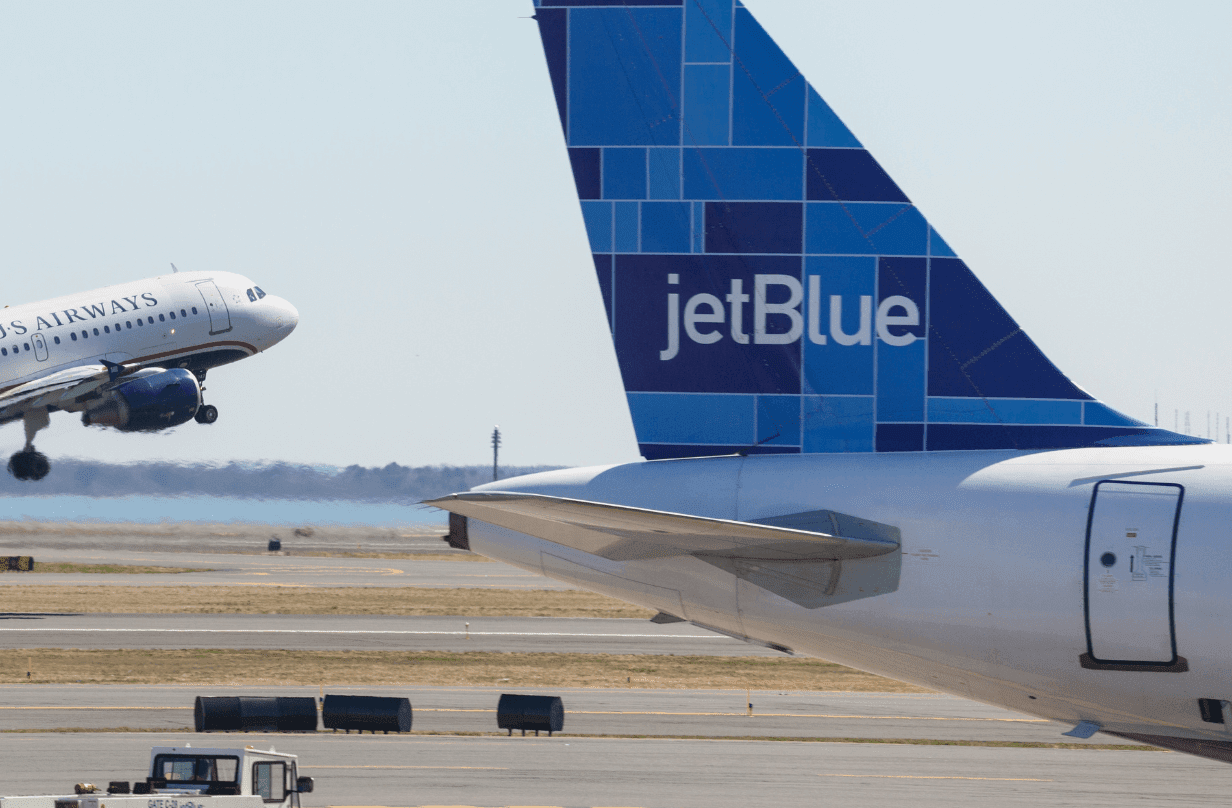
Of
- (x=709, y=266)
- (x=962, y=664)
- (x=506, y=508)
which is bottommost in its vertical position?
(x=962, y=664)

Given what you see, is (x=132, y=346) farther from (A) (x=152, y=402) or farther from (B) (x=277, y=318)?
(B) (x=277, y=318)

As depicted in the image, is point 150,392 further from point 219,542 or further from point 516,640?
point 219,542

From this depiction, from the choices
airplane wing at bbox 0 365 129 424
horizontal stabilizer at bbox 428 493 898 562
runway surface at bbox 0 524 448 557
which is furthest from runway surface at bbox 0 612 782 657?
runway surface at bbox 0 524 448 557

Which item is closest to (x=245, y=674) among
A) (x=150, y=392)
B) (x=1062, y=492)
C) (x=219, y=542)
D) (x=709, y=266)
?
(x=150, y=392)

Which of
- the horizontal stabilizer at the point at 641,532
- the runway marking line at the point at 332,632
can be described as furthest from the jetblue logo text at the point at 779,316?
the runway marking line at the point at 332,632

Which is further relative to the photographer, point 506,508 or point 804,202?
point 804,202

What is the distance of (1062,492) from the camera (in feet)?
37.9

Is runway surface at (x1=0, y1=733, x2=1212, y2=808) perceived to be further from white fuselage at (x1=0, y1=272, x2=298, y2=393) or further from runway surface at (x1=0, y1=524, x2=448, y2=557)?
runway surface at (x1=0, y1=524, x2=448, y2=557)

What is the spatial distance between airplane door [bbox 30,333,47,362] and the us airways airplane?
0.04m

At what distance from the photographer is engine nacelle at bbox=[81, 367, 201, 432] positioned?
61875 millimetres

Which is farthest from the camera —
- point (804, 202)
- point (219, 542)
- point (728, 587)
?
point (219, 542)

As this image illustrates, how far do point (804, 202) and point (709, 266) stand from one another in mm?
1212

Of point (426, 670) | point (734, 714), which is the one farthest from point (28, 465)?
point (734, 714)

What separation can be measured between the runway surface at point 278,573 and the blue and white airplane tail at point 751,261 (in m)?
61.0
